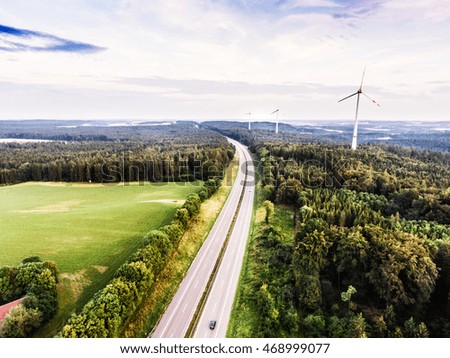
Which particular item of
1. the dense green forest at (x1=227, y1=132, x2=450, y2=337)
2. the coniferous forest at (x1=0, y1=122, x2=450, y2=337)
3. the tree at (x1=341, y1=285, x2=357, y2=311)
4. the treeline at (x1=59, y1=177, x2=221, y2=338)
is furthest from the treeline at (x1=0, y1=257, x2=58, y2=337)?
the tree at (x1=341, y1=285, x2=357, y2=311)

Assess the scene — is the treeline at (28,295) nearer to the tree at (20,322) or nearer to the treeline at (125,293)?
the tree at (20,322)

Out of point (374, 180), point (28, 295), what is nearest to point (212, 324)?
point (28, 295)

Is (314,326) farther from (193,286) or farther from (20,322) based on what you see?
(20,322)

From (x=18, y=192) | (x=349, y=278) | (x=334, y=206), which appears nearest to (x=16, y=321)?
(x=349, y=278)

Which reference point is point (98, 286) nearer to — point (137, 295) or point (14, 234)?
point (137, 295)

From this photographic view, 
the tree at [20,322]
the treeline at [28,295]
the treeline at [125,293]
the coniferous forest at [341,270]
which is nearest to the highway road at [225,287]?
the coniferous forest at [341,270]

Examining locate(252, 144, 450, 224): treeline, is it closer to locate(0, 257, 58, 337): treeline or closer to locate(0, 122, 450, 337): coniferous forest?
locate(0, 122, 450, 337): coniferous forest
